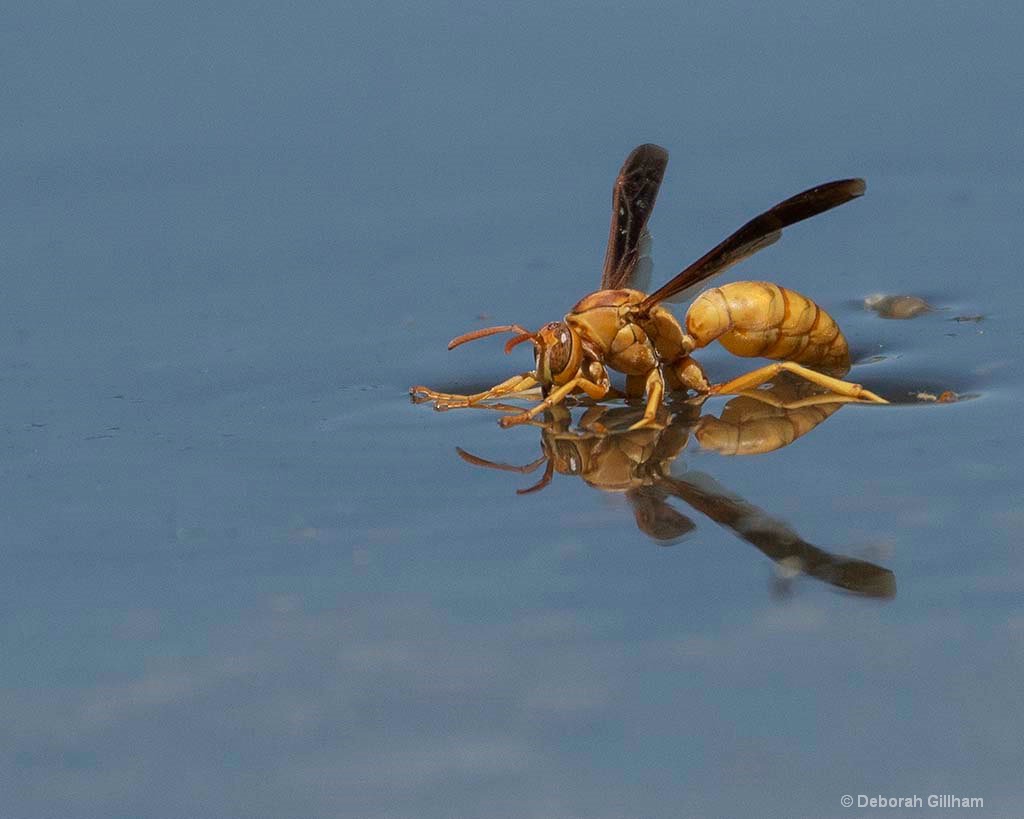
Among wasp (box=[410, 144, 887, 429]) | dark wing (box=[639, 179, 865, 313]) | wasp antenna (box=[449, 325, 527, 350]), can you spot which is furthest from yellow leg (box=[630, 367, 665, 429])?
wasp antenna (box=[449, 325, 527, 350])

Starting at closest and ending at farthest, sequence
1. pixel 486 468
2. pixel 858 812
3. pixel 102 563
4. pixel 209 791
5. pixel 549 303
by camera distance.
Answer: pixel 858 812 → pixel 209 791 → pixel 102 563 → pixel 486 468 → pixel 549 303

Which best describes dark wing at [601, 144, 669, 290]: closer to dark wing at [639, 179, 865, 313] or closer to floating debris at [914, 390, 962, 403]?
dark wing at [639, 179, 865, 313]

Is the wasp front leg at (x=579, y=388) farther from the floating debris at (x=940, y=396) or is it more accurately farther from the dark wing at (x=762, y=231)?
the floating debris at (x=940, y=396)

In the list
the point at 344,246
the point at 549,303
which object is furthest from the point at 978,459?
the point at 344,246

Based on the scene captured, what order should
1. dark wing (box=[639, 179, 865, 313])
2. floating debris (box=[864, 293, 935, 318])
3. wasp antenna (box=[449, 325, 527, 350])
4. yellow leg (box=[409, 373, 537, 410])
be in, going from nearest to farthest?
dark wing (box=[639, 179, 865, 313]), wasp antenna (box=[449, 325, 527, 350]), yellow leg (box=[409, 373, 537, 410]), floating debris (box=[864, 293, 935, 318])

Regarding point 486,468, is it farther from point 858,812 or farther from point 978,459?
A: point 858,812

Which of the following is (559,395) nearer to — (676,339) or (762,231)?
(676,339)
